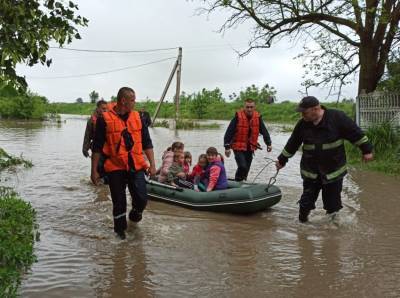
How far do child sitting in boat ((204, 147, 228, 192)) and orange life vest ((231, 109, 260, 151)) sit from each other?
4.32 ft

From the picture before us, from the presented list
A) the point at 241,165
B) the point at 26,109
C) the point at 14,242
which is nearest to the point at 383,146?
the point at 241,165

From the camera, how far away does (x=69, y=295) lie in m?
4.45

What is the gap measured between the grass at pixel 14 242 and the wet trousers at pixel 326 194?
3.55 meters

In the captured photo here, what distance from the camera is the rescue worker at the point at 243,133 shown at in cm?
930

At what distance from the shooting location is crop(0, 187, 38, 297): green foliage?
4211 millimetres

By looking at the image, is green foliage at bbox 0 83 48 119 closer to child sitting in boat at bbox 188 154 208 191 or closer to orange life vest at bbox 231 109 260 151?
orange life vest at bbox 231 109 260 151

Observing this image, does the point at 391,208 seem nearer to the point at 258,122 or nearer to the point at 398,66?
the point at 258,122

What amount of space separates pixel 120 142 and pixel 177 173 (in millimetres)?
2802

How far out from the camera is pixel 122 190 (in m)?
6.16

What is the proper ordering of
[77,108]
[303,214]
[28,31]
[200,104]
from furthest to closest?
[77,108] < [200,104] < [303,214] < [28,31]

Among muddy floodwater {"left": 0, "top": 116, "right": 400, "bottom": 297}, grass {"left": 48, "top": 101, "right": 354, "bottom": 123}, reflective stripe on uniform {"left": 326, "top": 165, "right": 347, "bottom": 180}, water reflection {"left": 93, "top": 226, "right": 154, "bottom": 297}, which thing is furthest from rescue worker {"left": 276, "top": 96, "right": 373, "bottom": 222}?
grass {"left": 48, "top": 101, "right": 354, "bottom": 123}

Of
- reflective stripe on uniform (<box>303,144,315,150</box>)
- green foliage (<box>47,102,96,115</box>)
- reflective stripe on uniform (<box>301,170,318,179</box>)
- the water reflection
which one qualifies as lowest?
the water reflection

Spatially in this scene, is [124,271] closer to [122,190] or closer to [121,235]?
[121,235]

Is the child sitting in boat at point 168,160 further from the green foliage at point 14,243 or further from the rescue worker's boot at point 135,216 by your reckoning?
the green foliage at point 14,243
